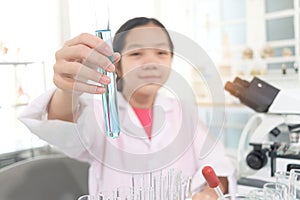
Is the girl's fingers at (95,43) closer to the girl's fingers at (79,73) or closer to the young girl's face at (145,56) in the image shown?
the girl's fingers at (79,73)

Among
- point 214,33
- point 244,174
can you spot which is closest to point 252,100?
point 244,174

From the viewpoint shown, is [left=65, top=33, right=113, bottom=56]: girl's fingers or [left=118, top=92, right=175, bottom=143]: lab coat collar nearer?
[left=65, top=33, right=113, bottom=56]: girl's fingers

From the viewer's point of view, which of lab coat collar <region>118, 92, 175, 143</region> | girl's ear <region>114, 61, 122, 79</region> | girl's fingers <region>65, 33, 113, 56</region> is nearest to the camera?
girl's fingers <region>65, 33, 113, 56</region>

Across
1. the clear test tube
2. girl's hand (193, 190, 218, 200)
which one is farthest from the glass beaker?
the clear test tube

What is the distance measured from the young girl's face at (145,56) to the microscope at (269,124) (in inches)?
12.5

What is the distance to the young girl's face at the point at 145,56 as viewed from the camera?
0.60 m

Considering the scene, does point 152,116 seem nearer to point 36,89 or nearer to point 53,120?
point 53,120

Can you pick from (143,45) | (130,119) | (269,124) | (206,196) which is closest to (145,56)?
(143,45)

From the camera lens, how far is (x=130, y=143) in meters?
0.72

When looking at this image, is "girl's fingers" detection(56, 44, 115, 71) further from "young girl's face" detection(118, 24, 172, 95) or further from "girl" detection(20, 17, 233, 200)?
"young girl's face" detection(118, 24, 172, 95)

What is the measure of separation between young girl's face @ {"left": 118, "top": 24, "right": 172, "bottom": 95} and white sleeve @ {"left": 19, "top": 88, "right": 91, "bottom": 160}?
0.42 ft

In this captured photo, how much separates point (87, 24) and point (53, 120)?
31cm

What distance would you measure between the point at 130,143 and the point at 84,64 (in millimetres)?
325

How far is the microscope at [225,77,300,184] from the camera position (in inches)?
31.6
